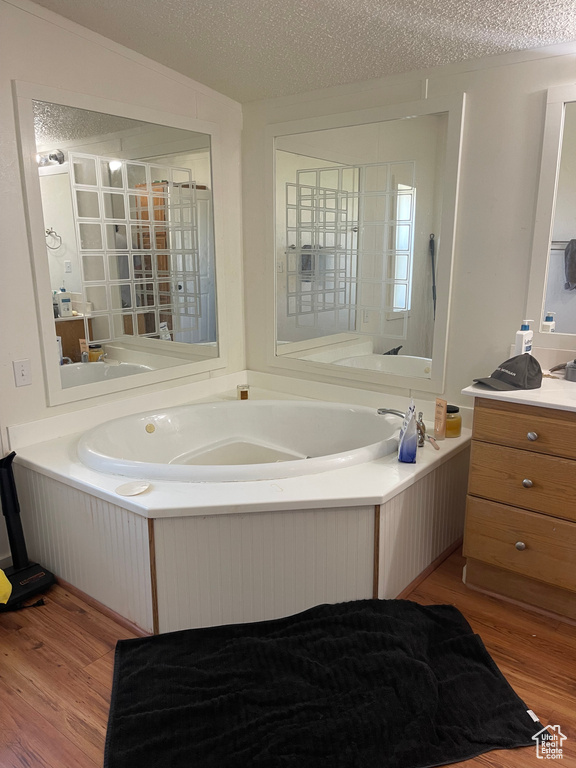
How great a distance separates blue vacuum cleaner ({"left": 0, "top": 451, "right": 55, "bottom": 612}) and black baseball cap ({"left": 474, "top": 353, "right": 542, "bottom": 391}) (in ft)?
6.10

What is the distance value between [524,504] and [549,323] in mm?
752

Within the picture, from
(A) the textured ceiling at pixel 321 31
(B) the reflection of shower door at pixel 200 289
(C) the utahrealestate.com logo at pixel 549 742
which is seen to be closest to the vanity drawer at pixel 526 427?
(C) the utahrealestate.com logo at pixel 549 742

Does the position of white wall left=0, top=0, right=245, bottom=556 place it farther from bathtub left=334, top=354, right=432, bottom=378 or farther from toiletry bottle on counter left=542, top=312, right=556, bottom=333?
toiletry bottle on counter left=542, top=312, right=556, bottom=333

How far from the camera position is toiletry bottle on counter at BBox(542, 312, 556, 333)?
2293 mm

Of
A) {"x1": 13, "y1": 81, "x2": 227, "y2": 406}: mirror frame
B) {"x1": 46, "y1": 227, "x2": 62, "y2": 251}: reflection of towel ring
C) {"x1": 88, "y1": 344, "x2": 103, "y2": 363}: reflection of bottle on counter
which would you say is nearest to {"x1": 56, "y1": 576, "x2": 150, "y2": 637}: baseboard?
{"x1": 13, "y1": 81, "x2": 227, "y2": 406}: mirror frame

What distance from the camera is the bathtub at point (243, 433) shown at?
101 inches

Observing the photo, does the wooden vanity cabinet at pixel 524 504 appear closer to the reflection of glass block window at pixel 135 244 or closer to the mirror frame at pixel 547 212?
the mirror frame at pixel 547 212

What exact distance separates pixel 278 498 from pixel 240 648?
497mm

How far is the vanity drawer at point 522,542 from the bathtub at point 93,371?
1.67 meters

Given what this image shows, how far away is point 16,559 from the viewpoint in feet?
7.50

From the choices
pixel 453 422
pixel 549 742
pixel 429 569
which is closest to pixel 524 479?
pixel 453 422

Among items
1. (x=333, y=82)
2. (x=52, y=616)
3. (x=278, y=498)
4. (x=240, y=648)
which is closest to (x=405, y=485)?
(x=278, y=498)

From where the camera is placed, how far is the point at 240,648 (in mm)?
1849

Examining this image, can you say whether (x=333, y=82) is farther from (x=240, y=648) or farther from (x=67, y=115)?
(x=240, y=648)
